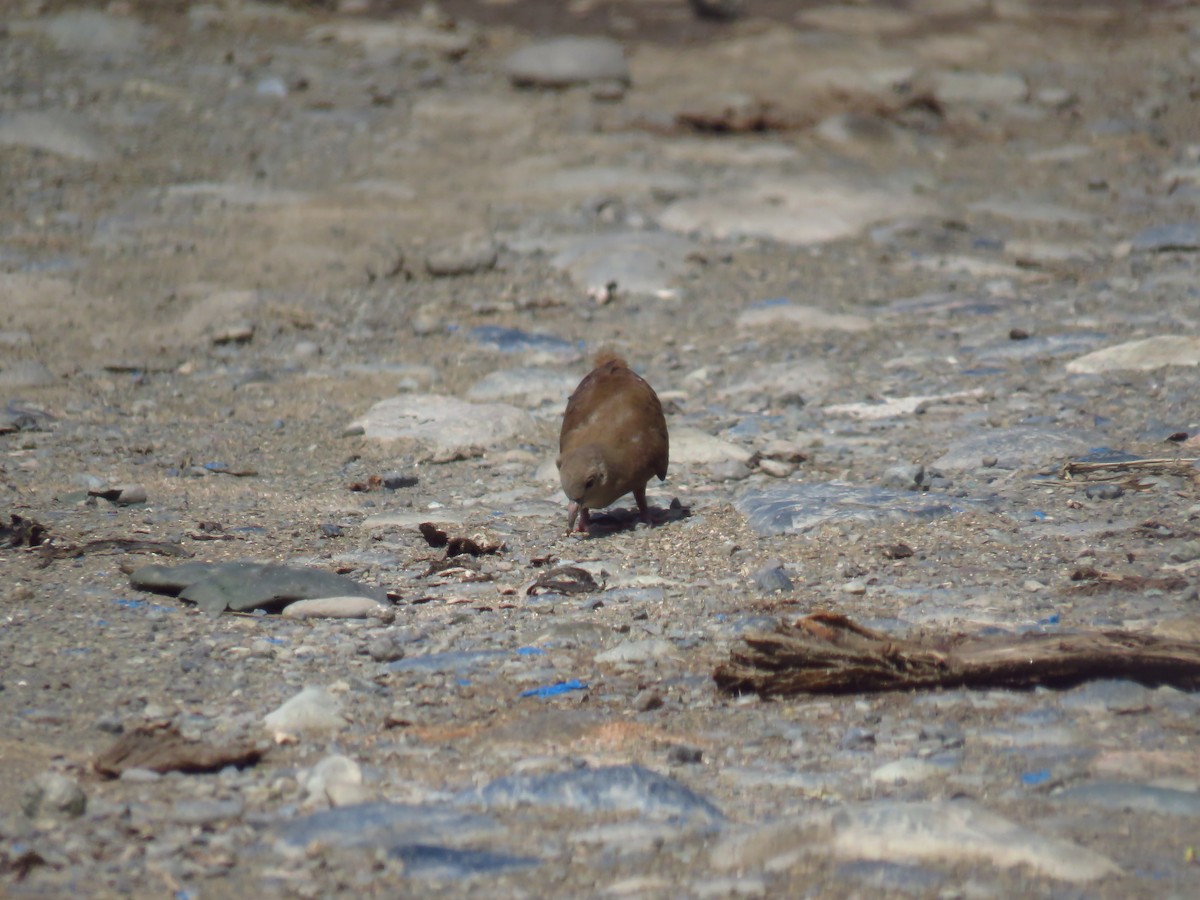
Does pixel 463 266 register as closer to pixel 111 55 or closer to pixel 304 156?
pixel 304 156

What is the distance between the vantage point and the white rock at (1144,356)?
22.2 feet

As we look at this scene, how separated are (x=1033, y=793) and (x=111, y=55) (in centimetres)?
1103

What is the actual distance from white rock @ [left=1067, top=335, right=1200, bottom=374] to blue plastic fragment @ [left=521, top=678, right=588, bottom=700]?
153 inches

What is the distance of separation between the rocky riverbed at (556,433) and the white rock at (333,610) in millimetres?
10

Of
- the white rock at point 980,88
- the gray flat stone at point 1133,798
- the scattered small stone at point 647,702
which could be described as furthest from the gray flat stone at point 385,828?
the white rock at point 980,88

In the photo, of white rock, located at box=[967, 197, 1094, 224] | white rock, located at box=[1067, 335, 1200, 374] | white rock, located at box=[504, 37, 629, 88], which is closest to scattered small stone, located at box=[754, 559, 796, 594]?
white rock, located at box=[1067, 335, 1200, 374]

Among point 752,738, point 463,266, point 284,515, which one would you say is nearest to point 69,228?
point 463,266

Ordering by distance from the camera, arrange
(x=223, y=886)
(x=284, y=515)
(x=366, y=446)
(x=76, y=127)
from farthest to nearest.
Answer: (x=76, y=127) < (x=366, y=446) < (x=284, y=515) < (x=223, y=886)

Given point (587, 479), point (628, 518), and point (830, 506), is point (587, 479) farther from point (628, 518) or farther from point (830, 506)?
point (830, 506)

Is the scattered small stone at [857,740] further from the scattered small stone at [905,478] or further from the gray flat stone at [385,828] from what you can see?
the scattered small stone at [905,478]

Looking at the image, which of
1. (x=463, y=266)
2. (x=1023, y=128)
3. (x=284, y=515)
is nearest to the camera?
(x=284, y=515)

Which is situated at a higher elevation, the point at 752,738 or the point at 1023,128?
the point at 1023,128

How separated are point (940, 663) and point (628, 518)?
6.71 ft

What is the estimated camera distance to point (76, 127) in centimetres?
1052
